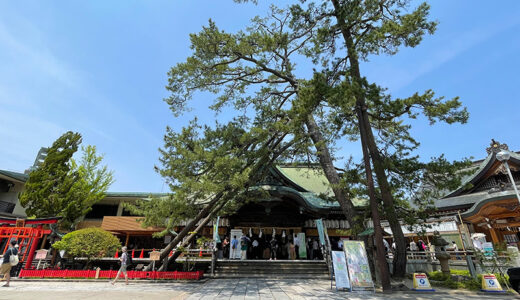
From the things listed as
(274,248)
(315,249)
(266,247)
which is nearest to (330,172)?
(274,248)

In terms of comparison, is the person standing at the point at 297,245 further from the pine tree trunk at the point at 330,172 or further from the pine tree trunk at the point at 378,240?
the pine tree trunk at the point at 378,240

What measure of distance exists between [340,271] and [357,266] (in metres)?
0.58

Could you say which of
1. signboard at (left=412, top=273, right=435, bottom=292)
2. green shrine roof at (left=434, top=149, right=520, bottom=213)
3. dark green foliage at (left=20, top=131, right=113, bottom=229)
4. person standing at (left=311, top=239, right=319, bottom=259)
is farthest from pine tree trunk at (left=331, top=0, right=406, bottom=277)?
dark green foliage at (left=20, top=131, right=113, bottom=229)

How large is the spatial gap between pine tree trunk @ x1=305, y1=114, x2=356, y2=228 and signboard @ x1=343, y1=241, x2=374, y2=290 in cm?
179

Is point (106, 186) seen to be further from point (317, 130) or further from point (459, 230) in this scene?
point (459, 230)

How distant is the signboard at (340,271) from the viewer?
7641 millimetres

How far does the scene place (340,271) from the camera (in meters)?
7.84

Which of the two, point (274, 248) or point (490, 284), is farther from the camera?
point (274, 248)

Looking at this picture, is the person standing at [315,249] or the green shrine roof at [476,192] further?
the person standing at [315,249]

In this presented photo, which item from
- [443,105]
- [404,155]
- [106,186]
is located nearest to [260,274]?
[404,155]

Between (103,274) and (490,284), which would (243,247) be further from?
(490,284)

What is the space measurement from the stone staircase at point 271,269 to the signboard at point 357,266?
432 centimetres

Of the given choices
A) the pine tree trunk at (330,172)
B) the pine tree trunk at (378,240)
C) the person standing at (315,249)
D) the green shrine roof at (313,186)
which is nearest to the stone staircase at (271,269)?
the person standing at (315,249)

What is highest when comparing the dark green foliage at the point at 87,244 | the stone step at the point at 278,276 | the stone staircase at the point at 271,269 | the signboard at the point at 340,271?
the dark green foliage at the point at 87,244
